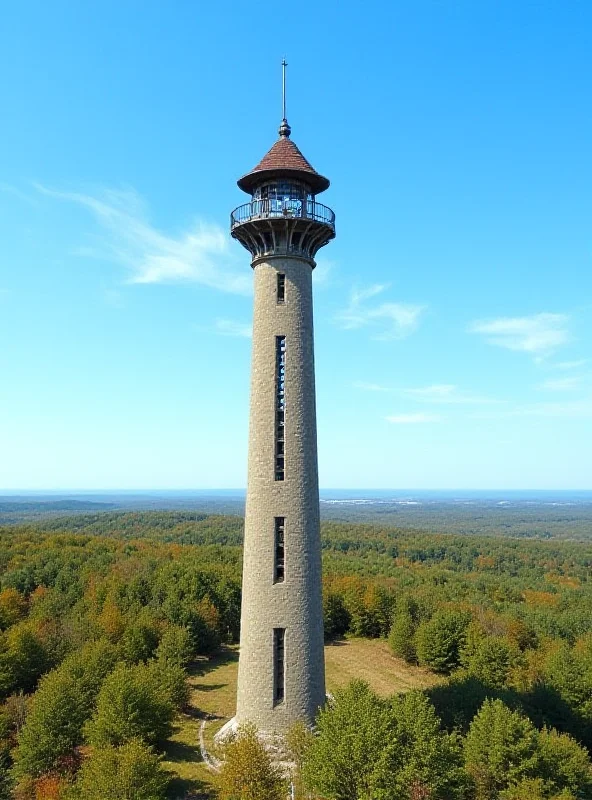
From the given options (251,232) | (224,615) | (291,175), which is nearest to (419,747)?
(251,232)

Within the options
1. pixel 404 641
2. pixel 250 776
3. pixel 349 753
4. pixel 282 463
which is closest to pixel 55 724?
pixel 250 776

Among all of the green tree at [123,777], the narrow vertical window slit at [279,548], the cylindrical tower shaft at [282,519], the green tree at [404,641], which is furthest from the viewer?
the green tree at [404,641]

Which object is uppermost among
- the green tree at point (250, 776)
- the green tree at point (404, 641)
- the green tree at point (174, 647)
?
the green tree at point (250, 776)

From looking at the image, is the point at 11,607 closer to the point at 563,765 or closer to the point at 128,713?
the point at 128,713

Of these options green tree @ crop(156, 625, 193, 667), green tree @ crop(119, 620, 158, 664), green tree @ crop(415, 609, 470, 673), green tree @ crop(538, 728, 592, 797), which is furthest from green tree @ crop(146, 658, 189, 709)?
green tree @ crop(415, 609, 470, 673)

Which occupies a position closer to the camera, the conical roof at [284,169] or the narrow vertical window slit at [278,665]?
the narrow vertical window slit at [278,665]

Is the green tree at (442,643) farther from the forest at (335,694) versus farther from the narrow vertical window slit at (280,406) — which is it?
the narrow vertical window slit at (280,406)

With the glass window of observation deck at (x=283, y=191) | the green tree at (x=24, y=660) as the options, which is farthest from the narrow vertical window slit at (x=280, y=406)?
the green tree at (x=24, y=660)
